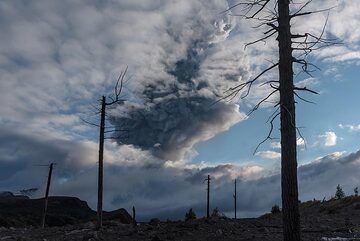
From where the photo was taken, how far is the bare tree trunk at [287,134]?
11.9m

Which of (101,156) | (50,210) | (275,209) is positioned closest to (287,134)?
(101,156)

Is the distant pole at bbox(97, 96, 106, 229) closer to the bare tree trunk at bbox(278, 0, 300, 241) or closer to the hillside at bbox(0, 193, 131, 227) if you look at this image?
the bare tree trunk at bbox(278, 0, 300, 241)

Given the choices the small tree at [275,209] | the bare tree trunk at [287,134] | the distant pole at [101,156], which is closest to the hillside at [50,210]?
the small tree at [275,209]

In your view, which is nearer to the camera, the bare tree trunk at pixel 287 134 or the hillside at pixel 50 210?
the bare tree trunk at pixel 287 134

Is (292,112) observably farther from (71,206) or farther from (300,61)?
(71,206)

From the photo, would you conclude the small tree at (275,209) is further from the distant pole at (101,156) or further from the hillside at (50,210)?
the hillside at (50,210)

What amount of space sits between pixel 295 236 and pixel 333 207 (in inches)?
1288

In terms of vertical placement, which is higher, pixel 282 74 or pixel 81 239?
pixel 282 74

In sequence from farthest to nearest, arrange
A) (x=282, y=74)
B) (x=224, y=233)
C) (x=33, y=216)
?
1. (x=33, y=216)
2. (x=224, y=233)
3. (x=282, y=74)

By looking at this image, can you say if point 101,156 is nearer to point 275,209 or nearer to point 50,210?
point 275,209

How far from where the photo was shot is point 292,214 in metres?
11.9

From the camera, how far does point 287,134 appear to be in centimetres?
1238

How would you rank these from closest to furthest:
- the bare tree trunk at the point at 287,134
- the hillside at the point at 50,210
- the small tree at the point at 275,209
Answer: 1. the bare tree trunk at the point at 287,134
2. the small tree at the point at 275,209
3. the hillside at the point at 50,210

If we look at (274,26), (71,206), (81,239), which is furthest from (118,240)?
(71,206)
